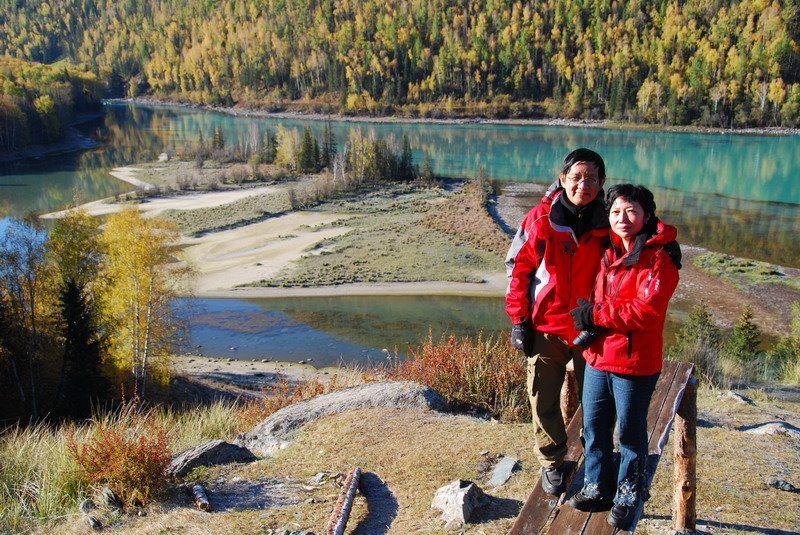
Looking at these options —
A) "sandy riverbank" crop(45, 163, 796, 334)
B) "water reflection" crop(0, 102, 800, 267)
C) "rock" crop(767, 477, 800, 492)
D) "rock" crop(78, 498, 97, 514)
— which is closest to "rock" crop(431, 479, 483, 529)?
"rock" crop(767, 477, 800, 492)

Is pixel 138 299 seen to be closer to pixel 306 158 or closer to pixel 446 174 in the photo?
pixel 446 174

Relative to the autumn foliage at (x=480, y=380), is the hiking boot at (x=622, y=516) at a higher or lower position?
higher

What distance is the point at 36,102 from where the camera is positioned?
278ft

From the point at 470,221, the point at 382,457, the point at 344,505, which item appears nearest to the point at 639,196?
the point at 344,505

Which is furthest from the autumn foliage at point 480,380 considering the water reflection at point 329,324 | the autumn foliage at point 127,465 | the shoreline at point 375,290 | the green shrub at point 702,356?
the shoreline at point 375,290

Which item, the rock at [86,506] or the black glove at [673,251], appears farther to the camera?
the rock at [86,506]

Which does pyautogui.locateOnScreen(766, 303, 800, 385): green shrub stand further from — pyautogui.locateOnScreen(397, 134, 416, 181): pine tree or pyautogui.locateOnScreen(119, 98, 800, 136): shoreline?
pyautogui.locateOnScreen(119, 98, 800, 136): shoreline

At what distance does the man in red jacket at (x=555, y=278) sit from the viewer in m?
3.95

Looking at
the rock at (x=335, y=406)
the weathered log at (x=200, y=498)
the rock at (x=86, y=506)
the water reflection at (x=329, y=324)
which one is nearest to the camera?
the weathered log at (x=200, y=498)

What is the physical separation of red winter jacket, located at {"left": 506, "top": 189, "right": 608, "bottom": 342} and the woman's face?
246 mm

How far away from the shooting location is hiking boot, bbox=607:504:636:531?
140 inches

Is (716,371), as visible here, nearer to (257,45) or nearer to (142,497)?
(142,497)

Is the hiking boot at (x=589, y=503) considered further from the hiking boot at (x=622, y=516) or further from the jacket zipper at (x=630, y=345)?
the jacket zipper at (x=630, y=345)

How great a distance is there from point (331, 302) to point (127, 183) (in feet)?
135
